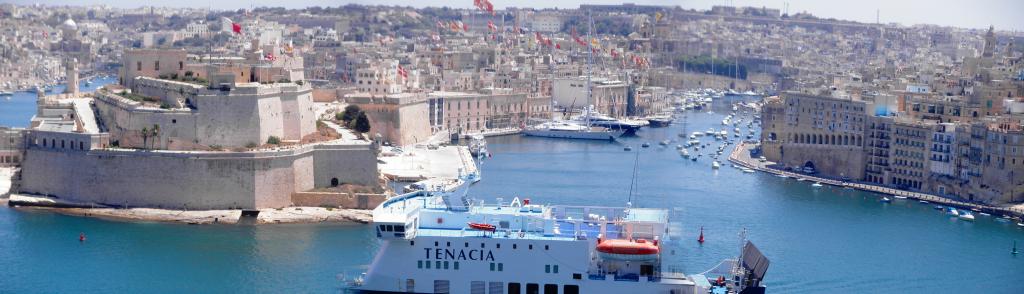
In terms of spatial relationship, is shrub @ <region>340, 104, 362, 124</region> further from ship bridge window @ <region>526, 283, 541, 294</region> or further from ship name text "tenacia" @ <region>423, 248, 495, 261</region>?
ship bridge window @ <region>526, 283, 541, 294</region>

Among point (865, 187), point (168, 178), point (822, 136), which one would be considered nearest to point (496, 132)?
point (822, 136)

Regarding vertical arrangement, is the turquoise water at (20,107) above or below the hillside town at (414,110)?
below

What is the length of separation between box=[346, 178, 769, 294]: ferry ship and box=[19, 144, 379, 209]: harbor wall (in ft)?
26.6

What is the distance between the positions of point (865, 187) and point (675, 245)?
14.6m

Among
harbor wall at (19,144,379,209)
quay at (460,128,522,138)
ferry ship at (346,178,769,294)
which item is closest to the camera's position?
ferry ship at (346,178,769,294)

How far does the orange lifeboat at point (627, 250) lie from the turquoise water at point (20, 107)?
23359 millimetres

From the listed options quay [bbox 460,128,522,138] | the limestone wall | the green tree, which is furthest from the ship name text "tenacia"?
quay [bbox 460,128,522,138]

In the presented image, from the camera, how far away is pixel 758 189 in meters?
30.4

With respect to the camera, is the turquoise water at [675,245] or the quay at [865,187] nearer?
the turquoise water at [675,245]

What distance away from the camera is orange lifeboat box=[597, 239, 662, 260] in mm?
16422

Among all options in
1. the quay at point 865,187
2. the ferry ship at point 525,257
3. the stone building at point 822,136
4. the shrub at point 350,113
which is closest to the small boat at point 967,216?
the quay at point 865,187

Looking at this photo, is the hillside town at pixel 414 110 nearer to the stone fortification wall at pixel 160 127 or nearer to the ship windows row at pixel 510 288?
the stone fortification wall at pixel 160 127

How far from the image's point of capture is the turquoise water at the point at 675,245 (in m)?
19.9

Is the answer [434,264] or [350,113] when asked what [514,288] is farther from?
[350,113]
